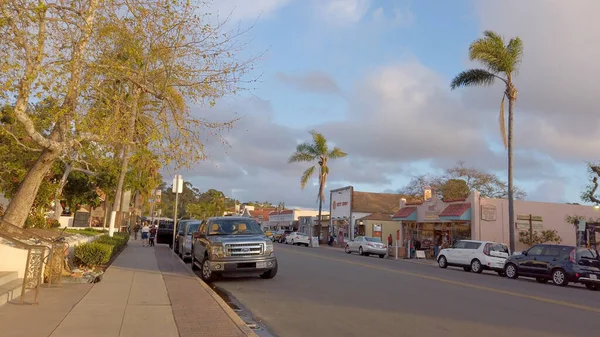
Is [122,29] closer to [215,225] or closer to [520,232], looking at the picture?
[215,225]

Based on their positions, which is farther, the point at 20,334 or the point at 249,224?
the point at 249,224

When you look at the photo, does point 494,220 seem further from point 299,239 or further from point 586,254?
point 299,239

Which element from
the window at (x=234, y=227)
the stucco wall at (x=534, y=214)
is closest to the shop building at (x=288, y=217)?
the stucco wall at (x=534, y=214)

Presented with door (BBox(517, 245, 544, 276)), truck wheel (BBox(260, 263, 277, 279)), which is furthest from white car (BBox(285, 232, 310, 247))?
truck wheel (BBox(260, 263, 277, 279))

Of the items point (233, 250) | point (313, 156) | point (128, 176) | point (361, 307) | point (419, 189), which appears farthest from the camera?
point (419, 189)

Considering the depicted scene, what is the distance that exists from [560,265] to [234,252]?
43.7ft

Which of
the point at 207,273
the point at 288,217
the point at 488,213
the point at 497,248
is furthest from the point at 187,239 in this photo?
the point at 288,217

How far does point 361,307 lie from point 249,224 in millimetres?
6071

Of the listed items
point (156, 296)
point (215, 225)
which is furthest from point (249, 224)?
point (156, 296)

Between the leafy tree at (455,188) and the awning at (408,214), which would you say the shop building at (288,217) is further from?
the awning at (408,214)

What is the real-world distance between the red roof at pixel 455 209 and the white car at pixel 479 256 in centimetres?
760

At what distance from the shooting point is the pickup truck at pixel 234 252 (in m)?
13.8

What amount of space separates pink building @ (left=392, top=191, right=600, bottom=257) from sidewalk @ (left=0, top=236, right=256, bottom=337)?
25.3 metres

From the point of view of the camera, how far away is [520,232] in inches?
1303
